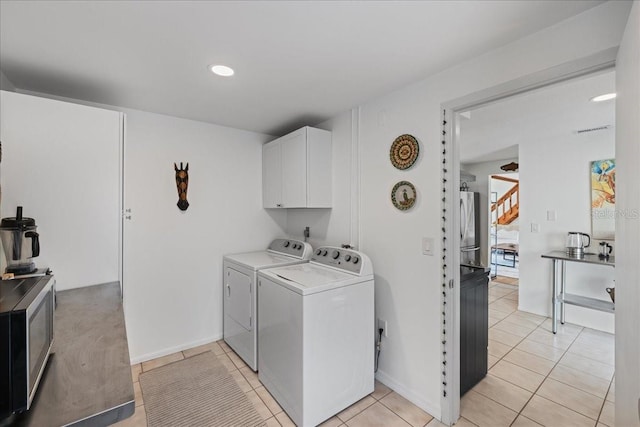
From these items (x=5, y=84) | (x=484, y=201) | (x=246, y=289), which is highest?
(x=5, y=84)

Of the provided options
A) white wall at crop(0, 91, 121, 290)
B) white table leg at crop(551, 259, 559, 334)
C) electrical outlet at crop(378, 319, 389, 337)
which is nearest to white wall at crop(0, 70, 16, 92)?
white wall at crop(0, 91, 121, 290)

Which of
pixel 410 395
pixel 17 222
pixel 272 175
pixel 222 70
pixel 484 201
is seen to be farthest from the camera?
pixel 484 201

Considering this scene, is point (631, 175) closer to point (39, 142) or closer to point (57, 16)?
point (57, 16)

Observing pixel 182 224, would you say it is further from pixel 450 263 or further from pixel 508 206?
pixel 508 206

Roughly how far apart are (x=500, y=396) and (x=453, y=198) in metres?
1.60

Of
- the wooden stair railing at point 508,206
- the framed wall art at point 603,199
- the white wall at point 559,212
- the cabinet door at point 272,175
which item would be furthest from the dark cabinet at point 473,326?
the wooden stair railing at point 508,206

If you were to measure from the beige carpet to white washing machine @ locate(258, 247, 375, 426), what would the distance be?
27cm

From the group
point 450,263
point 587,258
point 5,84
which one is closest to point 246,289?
point 450,263

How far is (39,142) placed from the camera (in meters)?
1.65

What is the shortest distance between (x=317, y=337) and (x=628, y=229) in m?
1.60

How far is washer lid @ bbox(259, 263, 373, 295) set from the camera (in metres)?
1.87

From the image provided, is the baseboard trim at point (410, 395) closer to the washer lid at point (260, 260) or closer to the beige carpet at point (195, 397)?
the beige carpet at point (195, 397)

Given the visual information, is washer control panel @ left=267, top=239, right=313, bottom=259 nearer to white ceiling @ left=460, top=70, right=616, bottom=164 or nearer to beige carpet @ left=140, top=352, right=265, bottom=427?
beige carpet @ left=140, top=352, right=265, bottom=427

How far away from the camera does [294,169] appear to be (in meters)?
2.77
